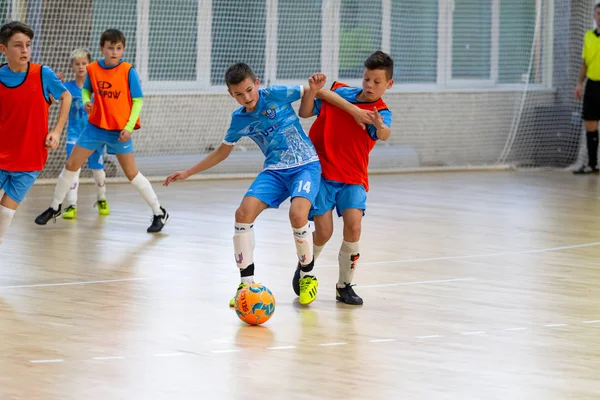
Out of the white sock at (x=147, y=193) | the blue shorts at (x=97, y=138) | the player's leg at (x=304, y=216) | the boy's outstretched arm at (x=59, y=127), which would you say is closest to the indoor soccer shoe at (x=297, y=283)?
the player's leg at (x=304, y=216)

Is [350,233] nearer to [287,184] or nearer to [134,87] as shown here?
[287,184]

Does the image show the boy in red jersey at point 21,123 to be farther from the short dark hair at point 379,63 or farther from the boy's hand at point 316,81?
the short dark hair at point 379,63

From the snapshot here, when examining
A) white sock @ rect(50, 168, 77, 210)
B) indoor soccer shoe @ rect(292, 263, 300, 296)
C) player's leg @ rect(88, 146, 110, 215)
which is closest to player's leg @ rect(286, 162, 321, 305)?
indoor soccer shoe @ rect(292, 263, 300, 296)

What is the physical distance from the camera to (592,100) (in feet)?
40.6

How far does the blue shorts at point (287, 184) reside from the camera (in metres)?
5.10

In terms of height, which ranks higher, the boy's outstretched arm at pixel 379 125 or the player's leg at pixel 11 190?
the boy's outstretched arm at pixel 379 125

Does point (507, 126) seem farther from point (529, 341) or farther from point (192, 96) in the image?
point (529, 341)

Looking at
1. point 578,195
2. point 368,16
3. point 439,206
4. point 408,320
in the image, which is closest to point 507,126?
point 368,16

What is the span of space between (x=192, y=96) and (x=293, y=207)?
7418 mm

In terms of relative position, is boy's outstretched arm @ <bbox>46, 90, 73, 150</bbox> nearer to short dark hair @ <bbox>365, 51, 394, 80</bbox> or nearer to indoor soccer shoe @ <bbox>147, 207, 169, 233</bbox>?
short dark hair @ <bbox>365, 51, 394, 80</bbox>

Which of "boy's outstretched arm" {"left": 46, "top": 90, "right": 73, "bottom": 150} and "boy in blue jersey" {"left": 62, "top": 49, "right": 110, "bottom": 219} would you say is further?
"boy in blue jersey" {"left": 62, "top": 49, "right": 110, "bottom": 219}

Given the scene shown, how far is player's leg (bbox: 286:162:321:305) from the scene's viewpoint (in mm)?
5094

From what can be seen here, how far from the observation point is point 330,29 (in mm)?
13133

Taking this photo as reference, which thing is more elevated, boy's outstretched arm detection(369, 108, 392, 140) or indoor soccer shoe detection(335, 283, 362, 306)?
boy's outstretched arm detection(369, 108, 392, 140)
